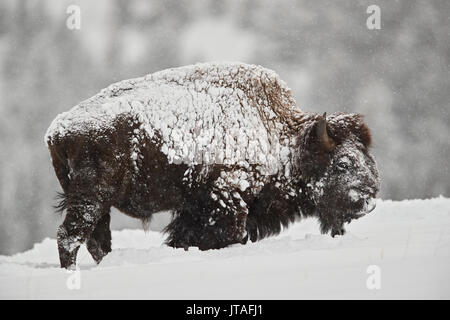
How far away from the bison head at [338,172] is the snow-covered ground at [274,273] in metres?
0.95

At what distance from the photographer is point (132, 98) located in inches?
226

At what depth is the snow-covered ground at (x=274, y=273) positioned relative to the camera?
3.32 metres

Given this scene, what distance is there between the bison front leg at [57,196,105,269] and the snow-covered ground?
0.50m

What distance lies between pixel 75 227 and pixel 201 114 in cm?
160

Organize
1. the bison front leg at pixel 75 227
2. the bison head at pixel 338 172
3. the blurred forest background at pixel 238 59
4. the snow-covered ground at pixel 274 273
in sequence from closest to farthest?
the snow-covered ground at pixel 274 273 < the bison front leg at pixel 75 227 < the bison head at pixel 338 172 < the blurred forest background at pixel 238 59

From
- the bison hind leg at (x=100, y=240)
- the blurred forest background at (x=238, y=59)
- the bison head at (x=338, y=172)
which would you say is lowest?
the bison hind leg at (x=100, y=240)

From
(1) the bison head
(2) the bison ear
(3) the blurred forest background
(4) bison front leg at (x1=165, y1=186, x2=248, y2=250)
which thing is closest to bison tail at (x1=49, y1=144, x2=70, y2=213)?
(4) bison front leg at (x1=165, y1=186, x2=248, y2=250)

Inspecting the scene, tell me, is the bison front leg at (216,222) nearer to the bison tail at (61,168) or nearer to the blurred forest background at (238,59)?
the bison tail at (61,168)

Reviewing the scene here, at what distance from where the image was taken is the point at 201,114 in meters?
5.72

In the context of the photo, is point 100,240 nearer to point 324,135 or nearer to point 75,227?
point 75,227

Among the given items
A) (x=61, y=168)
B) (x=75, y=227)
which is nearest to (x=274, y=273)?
(x=75, y=227)

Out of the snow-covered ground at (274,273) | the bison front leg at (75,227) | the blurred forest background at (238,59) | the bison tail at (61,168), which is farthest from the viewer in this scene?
the blurred forest background at (238,59)

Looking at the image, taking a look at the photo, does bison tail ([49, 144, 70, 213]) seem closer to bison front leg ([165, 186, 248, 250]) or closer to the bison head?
bison front leg ([165, 186, 248, 250])

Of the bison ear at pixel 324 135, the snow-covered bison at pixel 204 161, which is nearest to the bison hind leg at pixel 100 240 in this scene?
the snow-covered bison at pixel 204 161
